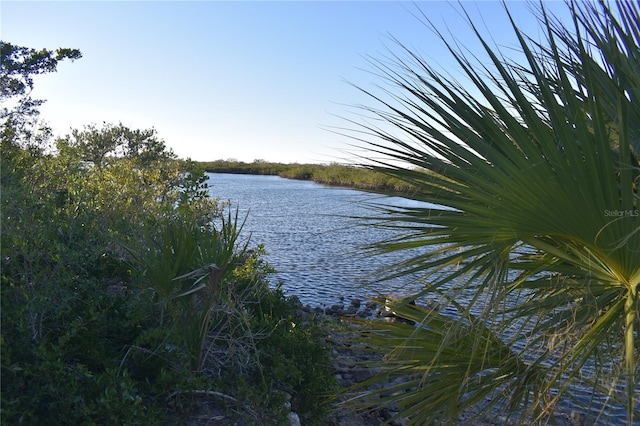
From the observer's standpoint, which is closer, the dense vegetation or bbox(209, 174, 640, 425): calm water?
the dense vegetation

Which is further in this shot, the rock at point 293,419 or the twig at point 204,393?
the rock at point 293,419

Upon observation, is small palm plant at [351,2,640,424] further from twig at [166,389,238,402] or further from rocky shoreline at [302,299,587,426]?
twig at [166,389,238,402]

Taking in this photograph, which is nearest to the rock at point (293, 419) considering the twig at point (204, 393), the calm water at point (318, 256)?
the twig at point (204, 393)

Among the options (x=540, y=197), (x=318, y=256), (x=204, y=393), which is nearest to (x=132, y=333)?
(x=204, y=393)

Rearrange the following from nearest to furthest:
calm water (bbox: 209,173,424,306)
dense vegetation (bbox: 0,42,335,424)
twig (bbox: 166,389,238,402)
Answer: dense vegetation (bbox: 0,42,335,424) < twig (bbox: 166,389,238,402) < calm water (bbox: 209,173,424,306)

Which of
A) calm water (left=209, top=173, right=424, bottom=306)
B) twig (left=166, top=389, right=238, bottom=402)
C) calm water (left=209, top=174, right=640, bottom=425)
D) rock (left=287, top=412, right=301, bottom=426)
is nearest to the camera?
twig (left=166, top=389, right=238, bottom=402)

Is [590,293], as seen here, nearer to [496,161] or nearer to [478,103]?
[496,161]

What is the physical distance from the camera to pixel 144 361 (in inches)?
143

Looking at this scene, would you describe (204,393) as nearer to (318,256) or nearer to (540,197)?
(540,197)

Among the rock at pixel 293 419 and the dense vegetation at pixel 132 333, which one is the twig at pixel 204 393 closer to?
the dense vegetation at pixel 132 333

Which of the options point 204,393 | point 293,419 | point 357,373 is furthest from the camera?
point 357,373

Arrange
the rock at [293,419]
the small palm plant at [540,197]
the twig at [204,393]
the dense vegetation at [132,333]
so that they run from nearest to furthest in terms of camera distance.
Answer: the small palm plant at [540,197], the dense vegetation at [132,333], the twig at [204,393], the rock at [293,419]

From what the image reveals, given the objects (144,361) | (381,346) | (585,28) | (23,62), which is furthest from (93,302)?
(23,62)

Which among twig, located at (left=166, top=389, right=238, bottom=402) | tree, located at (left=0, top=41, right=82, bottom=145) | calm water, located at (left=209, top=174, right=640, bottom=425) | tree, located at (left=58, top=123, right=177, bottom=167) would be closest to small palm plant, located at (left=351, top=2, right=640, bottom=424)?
calm water, located at (left=209, top=174, right=640, bottom=425)
